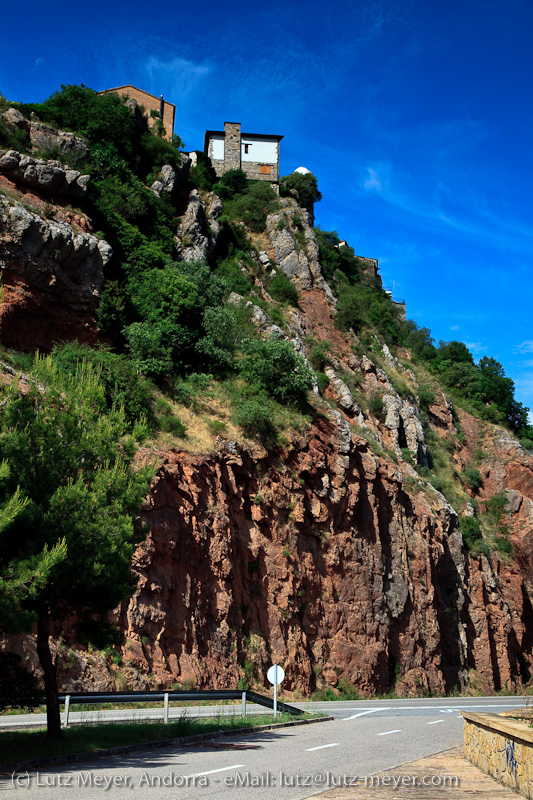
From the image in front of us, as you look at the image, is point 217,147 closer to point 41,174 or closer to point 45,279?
point 41,174

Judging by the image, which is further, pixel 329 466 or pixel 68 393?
pixel 329 466

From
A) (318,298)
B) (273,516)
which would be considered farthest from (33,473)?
(318,298)

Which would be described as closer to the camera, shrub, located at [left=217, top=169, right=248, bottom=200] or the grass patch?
the grass patch

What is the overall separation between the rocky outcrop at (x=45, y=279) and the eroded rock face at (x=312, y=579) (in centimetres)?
813

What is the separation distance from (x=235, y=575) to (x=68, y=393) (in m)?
14.5

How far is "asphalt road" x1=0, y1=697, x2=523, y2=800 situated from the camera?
28.9ft

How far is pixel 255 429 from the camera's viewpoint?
99.6 feet

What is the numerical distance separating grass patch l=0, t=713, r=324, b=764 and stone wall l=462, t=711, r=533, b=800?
18.9 ft

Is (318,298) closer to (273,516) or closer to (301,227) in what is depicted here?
(301,227)

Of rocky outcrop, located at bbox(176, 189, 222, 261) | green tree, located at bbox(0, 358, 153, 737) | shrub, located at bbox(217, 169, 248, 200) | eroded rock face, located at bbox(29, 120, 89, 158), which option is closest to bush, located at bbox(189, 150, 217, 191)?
shrub, located at bbox(217, 169, 248, 200)

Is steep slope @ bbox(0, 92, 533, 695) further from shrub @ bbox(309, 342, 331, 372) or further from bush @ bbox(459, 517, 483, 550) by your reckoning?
bush @ bbox(459, 517, 483, 550)

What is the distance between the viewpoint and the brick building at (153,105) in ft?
155

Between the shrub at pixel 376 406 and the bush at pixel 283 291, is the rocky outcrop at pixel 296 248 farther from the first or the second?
the shrub at pixel 376 406

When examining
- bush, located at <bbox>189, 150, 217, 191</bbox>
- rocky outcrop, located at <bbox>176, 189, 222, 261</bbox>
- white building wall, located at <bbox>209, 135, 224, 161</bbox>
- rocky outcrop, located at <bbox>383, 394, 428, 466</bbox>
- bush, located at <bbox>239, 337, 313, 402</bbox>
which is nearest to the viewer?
bush, located at <bbox>239, 337, 313, 402</bbox>
